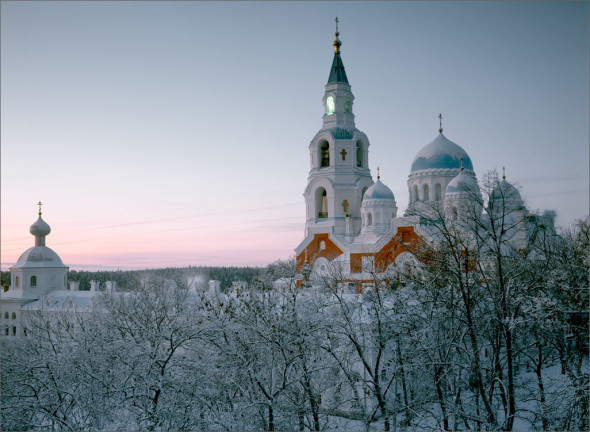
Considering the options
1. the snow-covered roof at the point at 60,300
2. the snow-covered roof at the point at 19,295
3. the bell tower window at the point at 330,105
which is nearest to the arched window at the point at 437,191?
the bell tower window at the point at 330,105

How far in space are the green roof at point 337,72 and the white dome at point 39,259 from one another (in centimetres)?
2864

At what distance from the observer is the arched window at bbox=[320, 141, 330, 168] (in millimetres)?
41625

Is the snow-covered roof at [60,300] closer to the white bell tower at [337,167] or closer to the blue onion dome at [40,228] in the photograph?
the blue onion dome at [40,228]

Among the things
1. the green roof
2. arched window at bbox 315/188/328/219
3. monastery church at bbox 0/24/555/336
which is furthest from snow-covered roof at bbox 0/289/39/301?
the green roof

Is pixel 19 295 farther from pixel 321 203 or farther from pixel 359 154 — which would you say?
pixel 359 154

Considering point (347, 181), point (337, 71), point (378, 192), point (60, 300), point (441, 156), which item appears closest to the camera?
point (378, 192)

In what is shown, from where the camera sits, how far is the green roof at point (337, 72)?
41909 millimetres

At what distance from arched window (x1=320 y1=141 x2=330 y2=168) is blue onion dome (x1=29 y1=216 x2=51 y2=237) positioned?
991 inches

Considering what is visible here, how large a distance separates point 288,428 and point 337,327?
2940 mm

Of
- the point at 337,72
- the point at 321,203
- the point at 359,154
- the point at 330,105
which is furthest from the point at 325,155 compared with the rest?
the point at 337,72

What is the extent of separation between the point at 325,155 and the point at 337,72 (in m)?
6.58

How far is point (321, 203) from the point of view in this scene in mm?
41750

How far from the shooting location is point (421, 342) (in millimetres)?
13273

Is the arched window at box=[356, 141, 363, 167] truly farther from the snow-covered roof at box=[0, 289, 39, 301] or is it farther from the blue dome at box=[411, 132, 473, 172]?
the snow-covered roof at box=[0, 289, 39, 301]
